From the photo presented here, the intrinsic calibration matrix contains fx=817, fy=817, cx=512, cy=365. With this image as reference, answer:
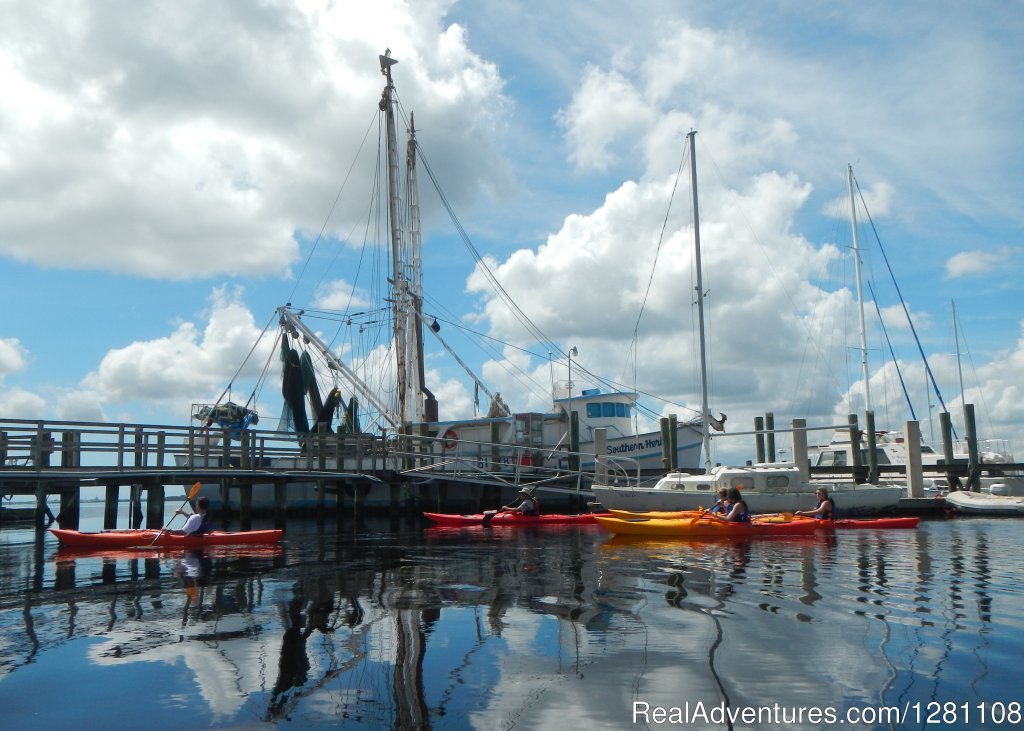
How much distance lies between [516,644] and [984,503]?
87.7 ft

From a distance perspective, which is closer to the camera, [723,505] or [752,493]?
[723,505]

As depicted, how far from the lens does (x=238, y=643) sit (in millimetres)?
8734

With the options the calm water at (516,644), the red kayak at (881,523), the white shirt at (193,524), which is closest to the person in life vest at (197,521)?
the white shirt at (193,524)

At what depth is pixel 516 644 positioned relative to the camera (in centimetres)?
855

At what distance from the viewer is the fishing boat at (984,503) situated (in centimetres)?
2880

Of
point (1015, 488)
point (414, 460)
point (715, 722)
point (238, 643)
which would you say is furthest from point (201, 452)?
point (1015, 488)

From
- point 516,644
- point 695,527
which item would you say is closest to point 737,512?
point 695,527

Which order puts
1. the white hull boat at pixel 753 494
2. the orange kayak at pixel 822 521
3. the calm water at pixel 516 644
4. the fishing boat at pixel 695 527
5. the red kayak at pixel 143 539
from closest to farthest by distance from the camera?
the calm water at pixel 516 644
the red kayak at pixel 143 539
the fishing boat at pixel 695 527
the orange kayak at pixel 822 521
the white hull boat at pixel 753 494

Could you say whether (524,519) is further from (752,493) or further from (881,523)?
(881,523)

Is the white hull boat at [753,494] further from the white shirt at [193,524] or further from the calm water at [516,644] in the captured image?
the white shirt at [193,524]

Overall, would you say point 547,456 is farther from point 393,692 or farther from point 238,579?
point 393,692

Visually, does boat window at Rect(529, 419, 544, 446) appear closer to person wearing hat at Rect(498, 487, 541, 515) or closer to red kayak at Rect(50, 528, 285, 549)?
person wearing hat at Rect(498, 487, 541, 515)

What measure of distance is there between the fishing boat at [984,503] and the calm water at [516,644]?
603 inches

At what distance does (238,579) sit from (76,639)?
4.67 meters
